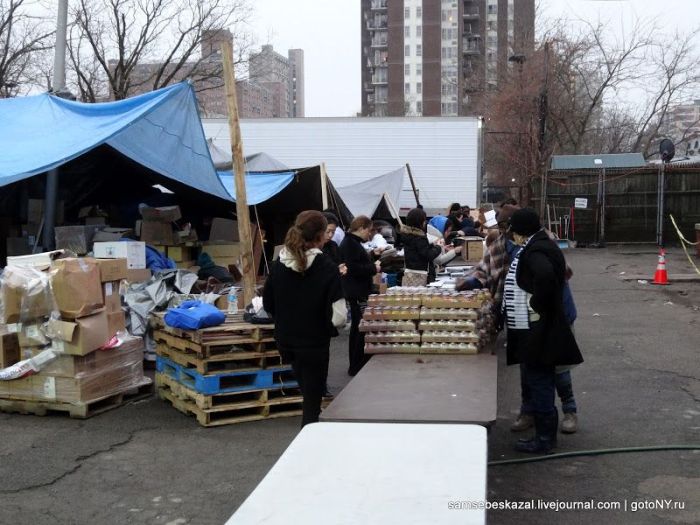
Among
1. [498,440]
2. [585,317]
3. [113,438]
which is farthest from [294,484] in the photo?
[585,317]

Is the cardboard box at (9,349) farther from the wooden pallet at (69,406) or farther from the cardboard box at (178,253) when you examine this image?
the cardboard box at (178,253)

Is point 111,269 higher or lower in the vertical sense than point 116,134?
lower

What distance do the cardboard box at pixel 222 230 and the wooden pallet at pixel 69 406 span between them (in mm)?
6488

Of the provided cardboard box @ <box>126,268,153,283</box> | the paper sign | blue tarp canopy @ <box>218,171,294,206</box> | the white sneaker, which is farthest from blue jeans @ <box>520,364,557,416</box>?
Answer: blue tarp canopy @ <box>218,171,294,206</box>

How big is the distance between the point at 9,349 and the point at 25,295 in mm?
779

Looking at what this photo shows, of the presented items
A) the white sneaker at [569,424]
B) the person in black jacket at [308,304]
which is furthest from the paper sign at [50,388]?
the white sneaker at [569,424]

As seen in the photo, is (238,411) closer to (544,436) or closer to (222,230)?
(544,436)

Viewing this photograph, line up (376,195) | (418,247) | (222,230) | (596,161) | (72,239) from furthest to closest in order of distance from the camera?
(596,161), (376,195), (222,230), (72,239), (418,247)

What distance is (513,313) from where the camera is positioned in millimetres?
5305

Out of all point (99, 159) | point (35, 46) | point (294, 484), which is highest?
point (35, 46)

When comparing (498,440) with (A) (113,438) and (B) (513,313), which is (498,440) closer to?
(B) (513,313)

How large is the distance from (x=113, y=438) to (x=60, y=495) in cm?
121

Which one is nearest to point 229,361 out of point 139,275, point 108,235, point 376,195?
point 139,275

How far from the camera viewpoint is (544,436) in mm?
5215
